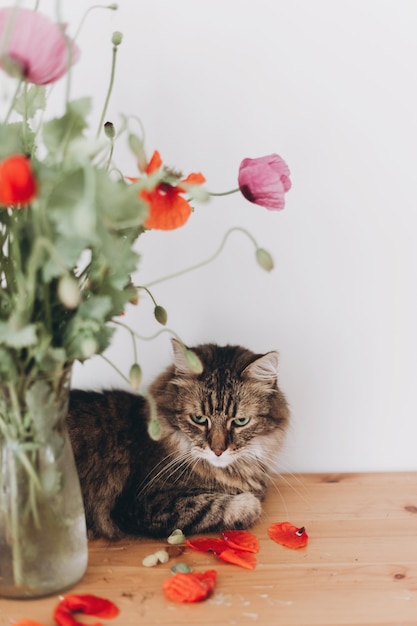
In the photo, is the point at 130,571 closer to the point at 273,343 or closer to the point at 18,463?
the point at 18,463

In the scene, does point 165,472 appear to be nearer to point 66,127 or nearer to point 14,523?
point 14,523

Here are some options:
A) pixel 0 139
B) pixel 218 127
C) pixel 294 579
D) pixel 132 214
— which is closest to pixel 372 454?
pixel 294 579

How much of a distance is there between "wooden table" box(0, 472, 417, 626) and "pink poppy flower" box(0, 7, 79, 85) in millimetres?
733

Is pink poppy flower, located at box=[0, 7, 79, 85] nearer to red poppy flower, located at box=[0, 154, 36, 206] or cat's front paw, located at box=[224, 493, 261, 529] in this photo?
red poppy flower, located at box=[0, 154, 36, 206]

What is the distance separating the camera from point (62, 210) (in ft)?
2.64

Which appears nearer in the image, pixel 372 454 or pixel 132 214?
pixel 132 214

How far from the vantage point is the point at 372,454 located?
1.61 meters

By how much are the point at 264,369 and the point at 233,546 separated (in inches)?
13.5

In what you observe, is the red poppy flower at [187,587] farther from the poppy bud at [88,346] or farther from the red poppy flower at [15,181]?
the red poppy flower at [15,181]

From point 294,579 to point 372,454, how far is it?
52 centimetres

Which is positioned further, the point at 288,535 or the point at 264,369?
the point at 264,369

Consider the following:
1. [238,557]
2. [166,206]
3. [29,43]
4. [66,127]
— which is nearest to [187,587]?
[238,557]

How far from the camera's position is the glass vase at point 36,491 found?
0.98m

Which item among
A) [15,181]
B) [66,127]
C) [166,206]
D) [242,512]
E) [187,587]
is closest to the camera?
[15,181]
